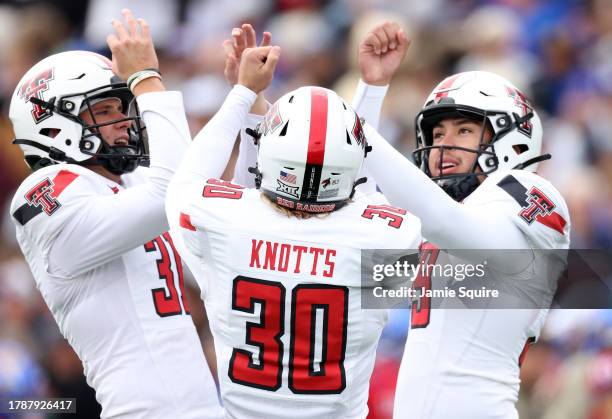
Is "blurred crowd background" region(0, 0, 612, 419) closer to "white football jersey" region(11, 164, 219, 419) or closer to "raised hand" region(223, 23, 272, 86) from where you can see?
"white football jersey" region(11, 164, 219, 419)

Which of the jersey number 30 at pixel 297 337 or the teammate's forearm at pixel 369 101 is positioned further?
the teammate's forearm at pixel 369 101

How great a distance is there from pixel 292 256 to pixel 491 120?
1.38m

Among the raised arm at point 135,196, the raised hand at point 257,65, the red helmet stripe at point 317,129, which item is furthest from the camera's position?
the raised arm at point 135,196

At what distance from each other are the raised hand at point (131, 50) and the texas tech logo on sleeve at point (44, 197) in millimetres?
571

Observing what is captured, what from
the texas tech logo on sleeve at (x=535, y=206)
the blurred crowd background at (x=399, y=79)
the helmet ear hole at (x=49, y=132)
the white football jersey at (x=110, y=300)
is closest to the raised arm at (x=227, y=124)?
the white football jersey at (x=110, y=300)

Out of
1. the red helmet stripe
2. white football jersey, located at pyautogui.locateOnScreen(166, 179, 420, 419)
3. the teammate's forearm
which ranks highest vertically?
the red helmet stripe

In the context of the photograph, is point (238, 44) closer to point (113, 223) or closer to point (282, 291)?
point (113, 223)

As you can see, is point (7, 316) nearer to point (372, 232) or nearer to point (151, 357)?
point (151, 357)

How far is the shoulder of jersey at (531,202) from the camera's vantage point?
431cm

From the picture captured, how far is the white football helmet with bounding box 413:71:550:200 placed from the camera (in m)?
4.71

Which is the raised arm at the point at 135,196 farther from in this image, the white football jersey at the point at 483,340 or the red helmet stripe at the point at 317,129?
the white football jersey at the point at 483,340

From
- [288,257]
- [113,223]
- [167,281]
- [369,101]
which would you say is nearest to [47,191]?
[113,223]

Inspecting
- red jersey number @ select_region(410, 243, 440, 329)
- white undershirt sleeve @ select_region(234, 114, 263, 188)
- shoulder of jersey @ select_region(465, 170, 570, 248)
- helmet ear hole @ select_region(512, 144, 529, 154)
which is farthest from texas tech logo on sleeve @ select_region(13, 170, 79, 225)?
helmet ear hole @ select_region(512, 144, 529, 154)

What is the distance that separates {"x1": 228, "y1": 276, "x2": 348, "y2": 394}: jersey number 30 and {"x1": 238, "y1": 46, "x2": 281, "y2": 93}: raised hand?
88 centimetres
